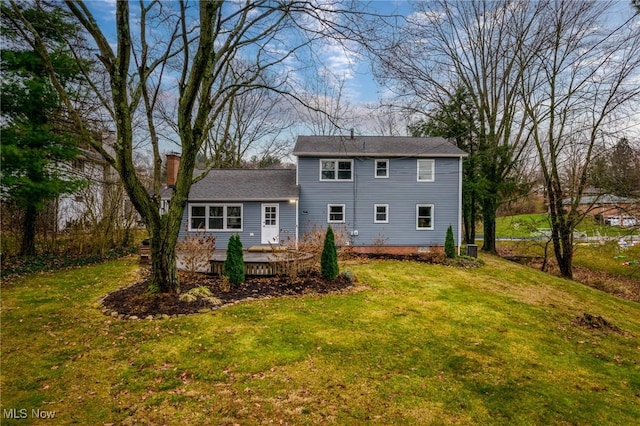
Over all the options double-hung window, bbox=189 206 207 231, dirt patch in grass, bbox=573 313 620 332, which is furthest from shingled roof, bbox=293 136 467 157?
dirt patch in grass, bbox=573 313 620 332

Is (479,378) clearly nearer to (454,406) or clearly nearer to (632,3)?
(454,406)

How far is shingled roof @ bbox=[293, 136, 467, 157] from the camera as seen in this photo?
15164 mm

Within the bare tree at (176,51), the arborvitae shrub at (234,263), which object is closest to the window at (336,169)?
the bare tree at (176,51)

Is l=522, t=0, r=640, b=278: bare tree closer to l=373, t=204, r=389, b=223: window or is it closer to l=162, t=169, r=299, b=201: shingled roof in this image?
l=373, t=204, r=389, b=223: window

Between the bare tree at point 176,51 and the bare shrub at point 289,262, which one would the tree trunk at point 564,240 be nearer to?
the bare shrub at point 289,262

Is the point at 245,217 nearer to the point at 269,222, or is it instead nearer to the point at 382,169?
the point at 269,222

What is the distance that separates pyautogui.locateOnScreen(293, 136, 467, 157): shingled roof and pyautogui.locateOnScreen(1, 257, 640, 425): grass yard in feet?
28.0

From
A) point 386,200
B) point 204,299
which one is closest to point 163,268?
point 204,299

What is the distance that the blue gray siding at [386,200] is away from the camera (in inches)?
610

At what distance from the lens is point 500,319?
293 inches

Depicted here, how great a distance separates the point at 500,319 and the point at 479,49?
55.2 feet

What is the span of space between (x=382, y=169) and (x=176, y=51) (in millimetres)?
10415

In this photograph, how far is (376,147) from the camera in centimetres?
1606

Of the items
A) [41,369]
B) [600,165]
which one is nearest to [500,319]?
[41,369]
